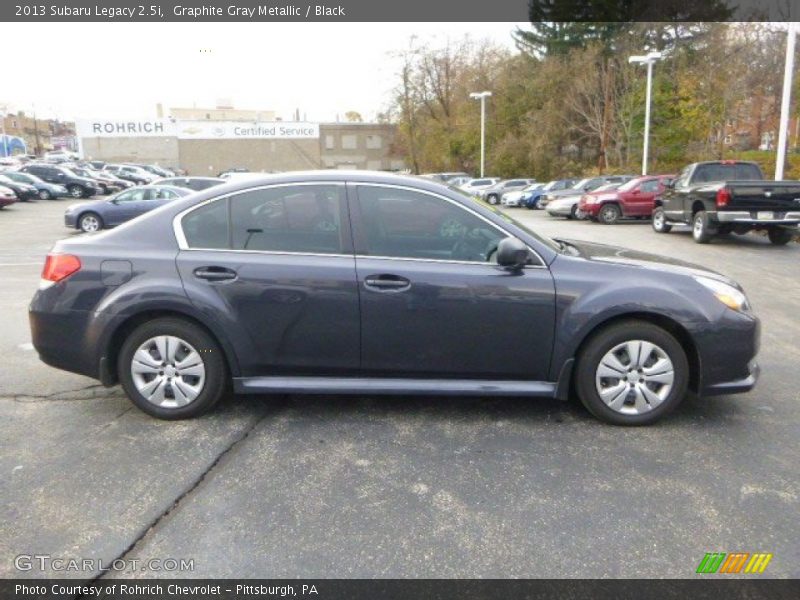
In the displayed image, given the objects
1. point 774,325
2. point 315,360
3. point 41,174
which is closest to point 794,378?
point 774,325

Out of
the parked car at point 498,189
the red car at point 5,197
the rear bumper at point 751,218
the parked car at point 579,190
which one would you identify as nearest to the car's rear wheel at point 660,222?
the rear bumper at point 751,218

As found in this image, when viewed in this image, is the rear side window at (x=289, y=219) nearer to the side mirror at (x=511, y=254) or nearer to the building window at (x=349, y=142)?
the side mirror at (x=511, y=254)

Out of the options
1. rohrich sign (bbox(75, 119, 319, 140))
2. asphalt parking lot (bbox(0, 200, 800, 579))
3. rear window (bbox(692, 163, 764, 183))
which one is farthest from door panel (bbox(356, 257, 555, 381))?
rohrich sign (bbox(75, 119, 319, 140))

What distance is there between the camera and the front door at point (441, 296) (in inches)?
141

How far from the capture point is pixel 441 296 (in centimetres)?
357

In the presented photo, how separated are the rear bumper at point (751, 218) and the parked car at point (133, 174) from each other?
38.0 m

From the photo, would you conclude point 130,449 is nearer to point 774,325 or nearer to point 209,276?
point 209,276

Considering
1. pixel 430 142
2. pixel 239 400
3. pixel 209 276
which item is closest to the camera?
pixel 209 276

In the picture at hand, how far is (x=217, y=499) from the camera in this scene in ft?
9.60

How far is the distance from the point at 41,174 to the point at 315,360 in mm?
36428

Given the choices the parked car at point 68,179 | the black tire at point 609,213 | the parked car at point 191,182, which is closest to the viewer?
the black tire at point 609,213

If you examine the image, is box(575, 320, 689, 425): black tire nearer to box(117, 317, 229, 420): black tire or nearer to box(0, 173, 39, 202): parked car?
box(117, 317, 229, 420): black tire

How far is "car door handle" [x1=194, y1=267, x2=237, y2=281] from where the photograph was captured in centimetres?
364

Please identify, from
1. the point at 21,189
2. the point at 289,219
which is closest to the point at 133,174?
the point at 21,189
